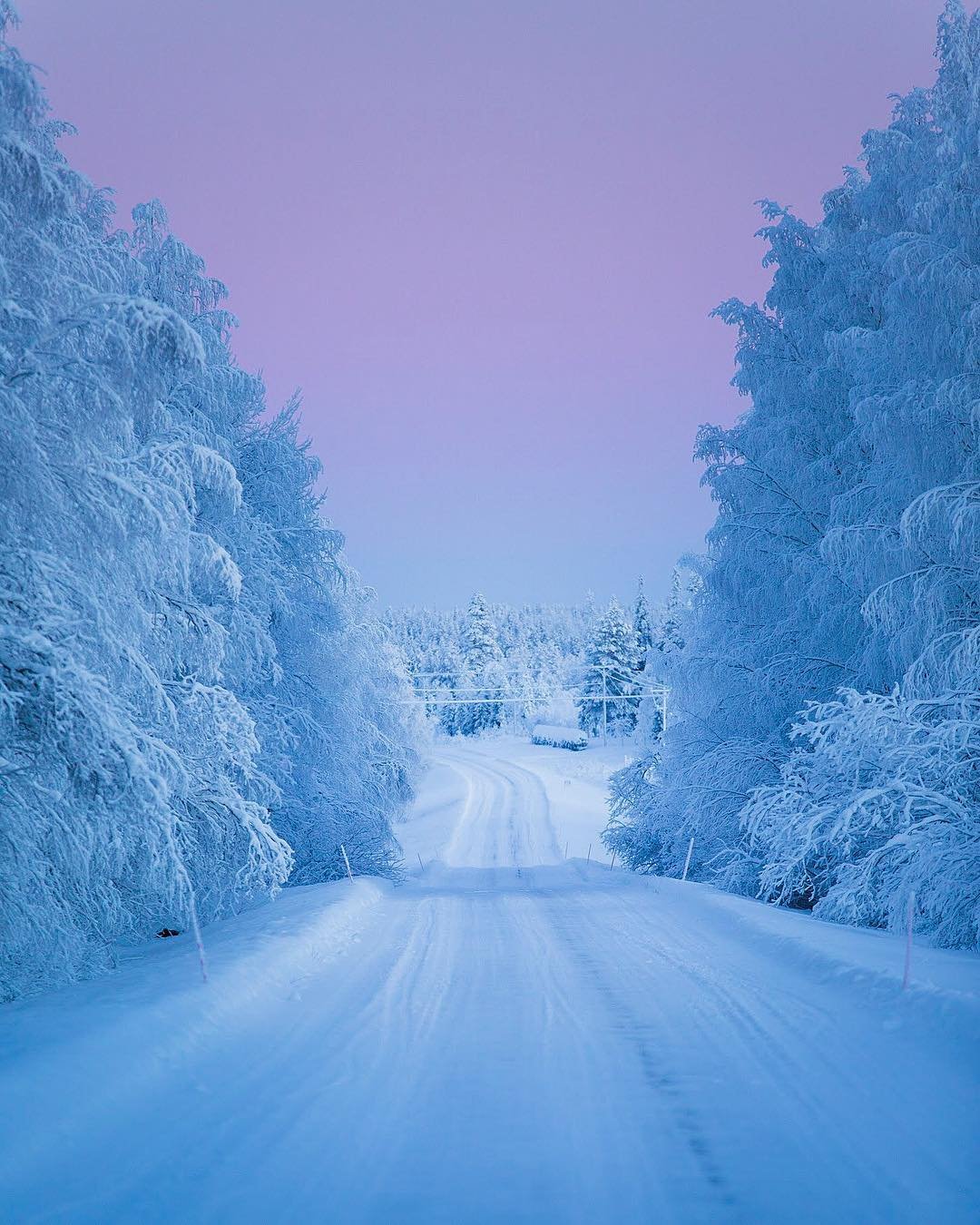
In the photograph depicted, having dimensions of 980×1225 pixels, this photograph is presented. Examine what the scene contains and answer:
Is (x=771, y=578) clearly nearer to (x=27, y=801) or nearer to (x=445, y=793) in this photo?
(x=27, y=801)

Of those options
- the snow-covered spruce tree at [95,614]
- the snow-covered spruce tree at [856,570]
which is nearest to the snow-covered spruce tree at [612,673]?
the snow-covered spruce tree at [856,570]

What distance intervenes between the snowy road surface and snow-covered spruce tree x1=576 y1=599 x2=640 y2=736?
61554mm

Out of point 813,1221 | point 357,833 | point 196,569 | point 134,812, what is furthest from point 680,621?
point 813,1221

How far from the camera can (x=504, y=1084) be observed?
5113 millimetres

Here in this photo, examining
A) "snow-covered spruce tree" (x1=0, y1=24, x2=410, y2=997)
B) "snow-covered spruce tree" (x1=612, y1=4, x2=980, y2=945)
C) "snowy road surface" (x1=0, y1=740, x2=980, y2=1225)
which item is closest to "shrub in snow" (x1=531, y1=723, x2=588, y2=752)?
"snow-covered spruce tree" (x1=612, y1=4, x2=980, y2=945)

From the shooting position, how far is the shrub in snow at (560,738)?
66062 millimetres

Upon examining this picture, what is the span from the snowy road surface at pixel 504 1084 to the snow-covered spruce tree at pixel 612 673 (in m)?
61.6

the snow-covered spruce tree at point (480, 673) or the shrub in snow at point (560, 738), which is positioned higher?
the snow-covered spruce tree at point (480, 673)

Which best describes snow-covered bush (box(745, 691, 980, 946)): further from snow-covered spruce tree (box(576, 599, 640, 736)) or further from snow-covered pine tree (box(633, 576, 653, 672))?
snow-covered pine tree (box(633, 576, 653, 672))

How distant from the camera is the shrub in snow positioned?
66062 millimetres

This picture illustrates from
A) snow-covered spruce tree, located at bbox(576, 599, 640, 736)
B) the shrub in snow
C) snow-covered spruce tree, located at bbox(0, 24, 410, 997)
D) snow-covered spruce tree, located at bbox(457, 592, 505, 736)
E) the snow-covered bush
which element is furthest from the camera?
snow-covered spruce tree, located at bbox(457, 592, 505, 736)

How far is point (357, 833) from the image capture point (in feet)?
55.0

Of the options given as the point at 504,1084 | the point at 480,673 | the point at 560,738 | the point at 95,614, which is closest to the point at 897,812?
the point at 504,1084

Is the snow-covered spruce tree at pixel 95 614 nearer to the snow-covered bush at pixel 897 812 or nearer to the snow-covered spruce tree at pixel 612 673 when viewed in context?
the snow-covered bush at pixel 897 812
